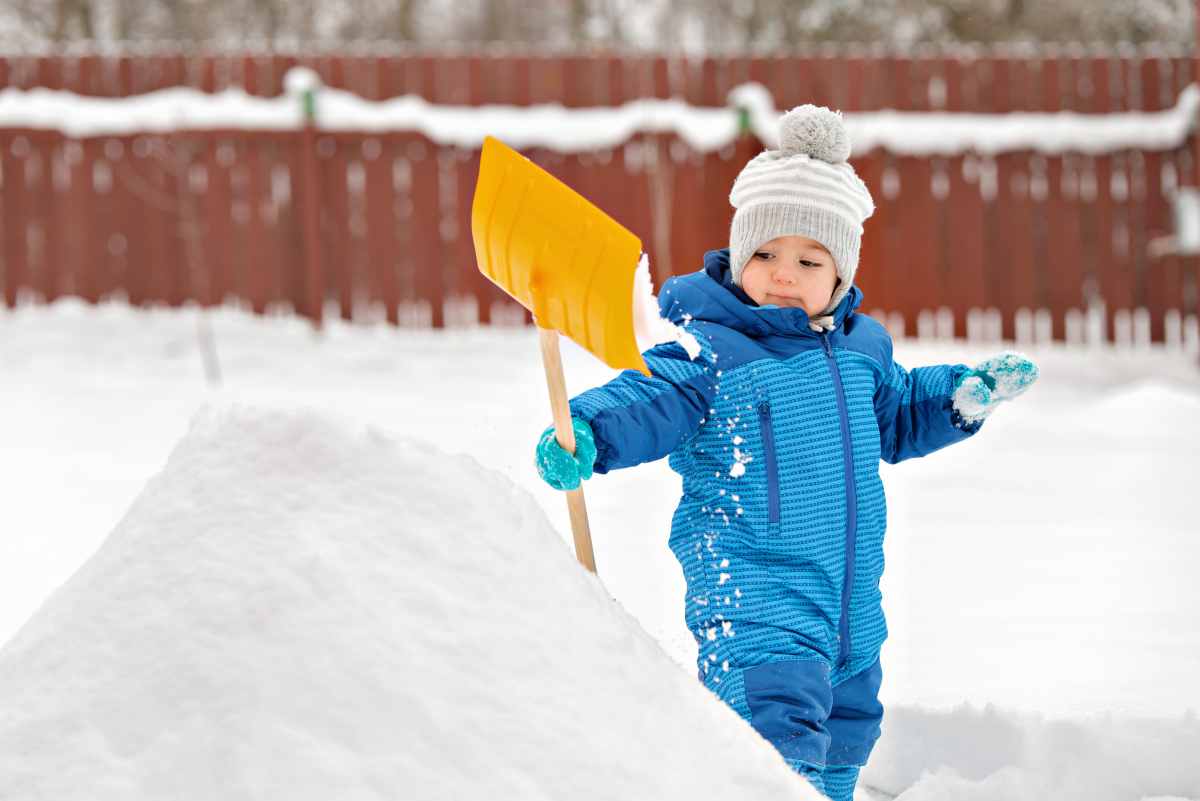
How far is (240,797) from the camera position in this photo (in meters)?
1.07

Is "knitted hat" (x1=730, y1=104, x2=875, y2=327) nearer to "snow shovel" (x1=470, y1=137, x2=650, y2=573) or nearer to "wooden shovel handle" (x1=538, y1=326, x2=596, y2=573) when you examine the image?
"snow shovel" (x1=470, y1=137, x2=650, y2=573)

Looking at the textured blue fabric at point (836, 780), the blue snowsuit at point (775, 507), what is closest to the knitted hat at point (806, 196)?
the blue snowsuit at point (775, 507)

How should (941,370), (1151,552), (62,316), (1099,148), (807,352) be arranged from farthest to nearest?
(1099,148) → (62,316) → (1151,552) → (941,370) → (807,352)

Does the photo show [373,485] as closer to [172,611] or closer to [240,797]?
[172,611]

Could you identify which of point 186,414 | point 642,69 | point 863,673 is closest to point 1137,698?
point 863,673

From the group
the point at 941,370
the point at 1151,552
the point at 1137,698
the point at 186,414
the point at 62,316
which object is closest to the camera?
the point at 941,370

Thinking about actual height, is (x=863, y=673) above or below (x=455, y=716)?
below

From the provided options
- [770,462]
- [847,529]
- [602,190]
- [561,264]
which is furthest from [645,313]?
[602,190]

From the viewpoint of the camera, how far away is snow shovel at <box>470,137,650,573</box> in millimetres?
1651

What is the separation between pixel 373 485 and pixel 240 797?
0.40m

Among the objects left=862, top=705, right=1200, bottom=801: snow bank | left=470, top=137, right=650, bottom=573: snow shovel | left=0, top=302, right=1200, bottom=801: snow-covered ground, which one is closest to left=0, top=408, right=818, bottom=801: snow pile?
left=0, top=302, right=1200, bottom=801: snow-covered ground

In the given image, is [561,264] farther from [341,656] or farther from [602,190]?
[602,190]

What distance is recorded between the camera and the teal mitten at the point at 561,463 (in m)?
1.71

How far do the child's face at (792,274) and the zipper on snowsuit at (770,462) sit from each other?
21 cm
